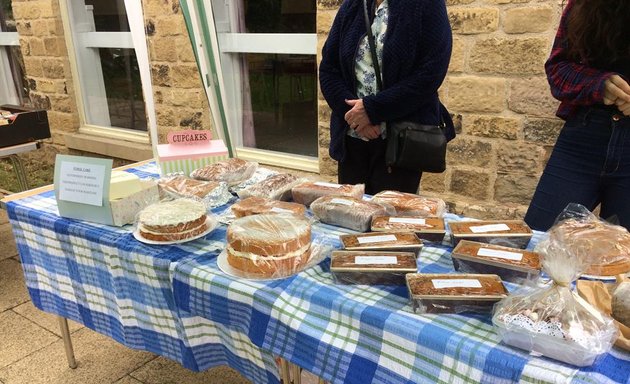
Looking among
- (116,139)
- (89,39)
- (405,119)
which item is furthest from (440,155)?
(89,39)

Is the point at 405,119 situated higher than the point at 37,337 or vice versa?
the point at 405,119

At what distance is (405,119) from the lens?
2.04 meters

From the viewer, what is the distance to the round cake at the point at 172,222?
4.79 feet

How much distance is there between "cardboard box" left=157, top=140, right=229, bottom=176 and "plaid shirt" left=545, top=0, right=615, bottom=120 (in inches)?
51.6

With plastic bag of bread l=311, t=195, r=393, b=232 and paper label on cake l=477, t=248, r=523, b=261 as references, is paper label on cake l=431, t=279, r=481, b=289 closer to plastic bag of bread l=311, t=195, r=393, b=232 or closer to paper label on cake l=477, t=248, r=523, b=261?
paper label on cake l=477, t=248, r=523, b=261

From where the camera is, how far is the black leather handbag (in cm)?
198

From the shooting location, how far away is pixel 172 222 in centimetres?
146

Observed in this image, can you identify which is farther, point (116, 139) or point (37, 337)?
point (116, 139)

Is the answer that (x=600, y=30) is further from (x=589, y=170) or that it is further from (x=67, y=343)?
(x=67, y=343)

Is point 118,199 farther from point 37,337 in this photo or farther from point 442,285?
point 37,337

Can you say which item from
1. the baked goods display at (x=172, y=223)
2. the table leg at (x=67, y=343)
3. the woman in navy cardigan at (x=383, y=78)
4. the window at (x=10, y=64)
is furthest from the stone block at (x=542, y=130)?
the window at (x=10, y=64)

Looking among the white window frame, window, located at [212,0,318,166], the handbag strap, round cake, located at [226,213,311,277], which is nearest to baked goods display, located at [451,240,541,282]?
round cake, located at [226,213,311,277]

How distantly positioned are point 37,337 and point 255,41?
247 cm

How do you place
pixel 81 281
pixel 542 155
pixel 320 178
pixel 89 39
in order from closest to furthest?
pixel 81 281, pixel 542 155, pixel 320 178, pixel 89 39
